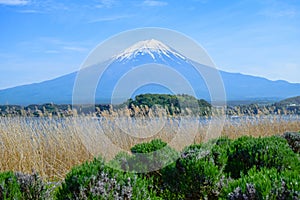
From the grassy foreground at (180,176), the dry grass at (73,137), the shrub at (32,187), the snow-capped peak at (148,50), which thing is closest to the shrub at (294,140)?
the dry grass at (73,137)

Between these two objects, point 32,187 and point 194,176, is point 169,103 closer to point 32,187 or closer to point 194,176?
point 194,176

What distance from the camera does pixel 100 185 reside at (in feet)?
10.6

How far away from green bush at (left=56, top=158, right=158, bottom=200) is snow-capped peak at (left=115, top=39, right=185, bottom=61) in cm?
397

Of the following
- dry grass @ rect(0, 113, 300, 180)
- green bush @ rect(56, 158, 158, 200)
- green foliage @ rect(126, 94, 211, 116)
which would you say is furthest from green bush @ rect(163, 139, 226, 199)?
green foliage @ rect(126, 94, 211, 116)

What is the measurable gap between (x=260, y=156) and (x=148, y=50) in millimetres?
3733

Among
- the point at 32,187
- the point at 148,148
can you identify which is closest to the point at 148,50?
the point at 148,148

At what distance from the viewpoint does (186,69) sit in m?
7.44

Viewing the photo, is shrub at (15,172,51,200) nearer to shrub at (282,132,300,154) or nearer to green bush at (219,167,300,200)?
green bush at (219,167,300,200)

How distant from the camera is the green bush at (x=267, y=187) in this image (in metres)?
2.65

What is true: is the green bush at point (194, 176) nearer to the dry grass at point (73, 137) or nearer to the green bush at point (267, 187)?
the green bush at point (267, 187)

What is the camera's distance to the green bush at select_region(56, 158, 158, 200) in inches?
127

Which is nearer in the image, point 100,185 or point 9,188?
point 100,185

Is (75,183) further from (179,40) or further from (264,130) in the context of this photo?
(264,130)

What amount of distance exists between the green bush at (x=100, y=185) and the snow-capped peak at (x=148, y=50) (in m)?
3.97
